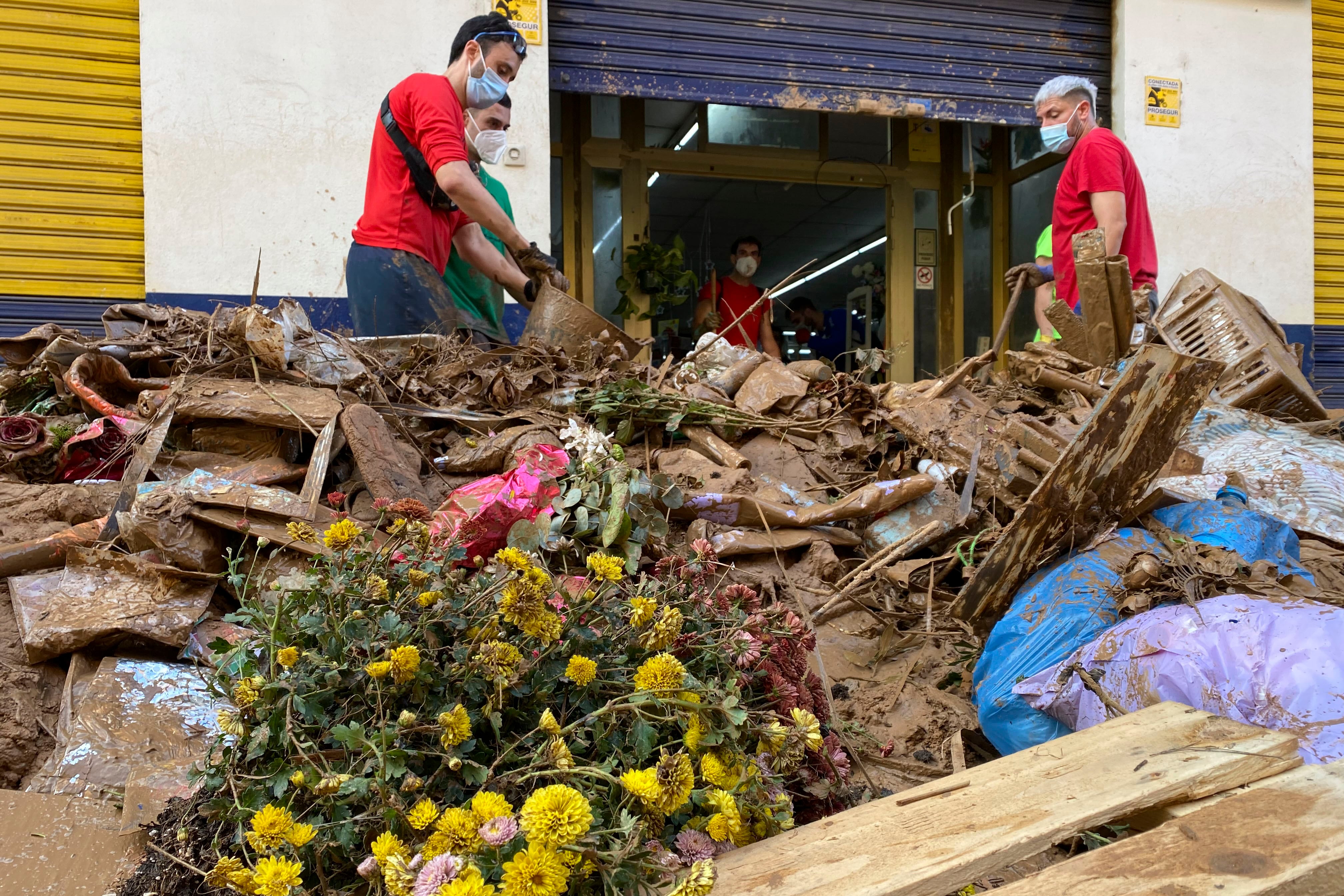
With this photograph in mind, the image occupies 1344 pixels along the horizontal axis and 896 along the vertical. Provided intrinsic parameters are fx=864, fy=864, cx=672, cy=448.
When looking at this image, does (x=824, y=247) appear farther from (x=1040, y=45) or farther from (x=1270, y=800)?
(x=1270, y=800)

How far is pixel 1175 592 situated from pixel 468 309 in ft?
9.67

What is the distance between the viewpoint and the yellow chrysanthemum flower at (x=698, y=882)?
1.03 m

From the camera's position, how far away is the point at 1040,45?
21.0 ft

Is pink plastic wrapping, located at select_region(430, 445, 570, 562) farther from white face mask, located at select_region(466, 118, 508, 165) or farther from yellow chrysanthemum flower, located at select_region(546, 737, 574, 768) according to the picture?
white face mask, located at select_region(466, 118, 508, 165)

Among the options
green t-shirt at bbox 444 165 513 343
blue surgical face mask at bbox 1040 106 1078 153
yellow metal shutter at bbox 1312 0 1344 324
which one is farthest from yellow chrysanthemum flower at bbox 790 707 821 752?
yellow metal shutter at bbox 1312 0 1344 324

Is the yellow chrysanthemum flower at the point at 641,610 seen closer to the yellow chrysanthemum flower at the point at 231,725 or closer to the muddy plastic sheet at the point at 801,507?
the yellow chrysanthemum flower at the point at 231,725

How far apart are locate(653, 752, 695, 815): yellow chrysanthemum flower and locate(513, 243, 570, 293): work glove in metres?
2.49

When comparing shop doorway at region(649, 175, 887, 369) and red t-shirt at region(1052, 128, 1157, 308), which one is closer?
red t-shirt at region(1052, 128, 1157, 308)

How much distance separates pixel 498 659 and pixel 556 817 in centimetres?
30

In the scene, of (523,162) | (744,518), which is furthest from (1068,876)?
(523,162)

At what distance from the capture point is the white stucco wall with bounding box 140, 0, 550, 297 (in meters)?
4.80

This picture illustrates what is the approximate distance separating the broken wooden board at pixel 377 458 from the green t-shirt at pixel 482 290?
1210mm

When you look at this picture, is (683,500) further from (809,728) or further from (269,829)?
(269,829)

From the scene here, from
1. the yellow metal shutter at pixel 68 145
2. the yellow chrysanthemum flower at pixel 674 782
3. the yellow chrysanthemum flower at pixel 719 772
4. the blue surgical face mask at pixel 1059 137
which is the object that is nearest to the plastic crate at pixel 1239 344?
the blue surgical face mask at pixel 1059 137
